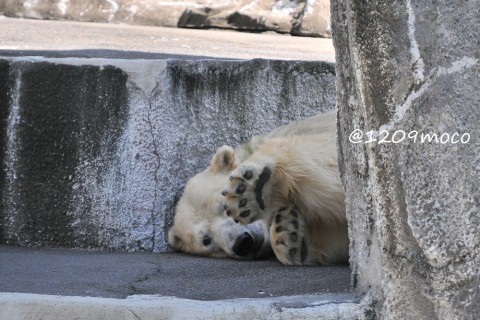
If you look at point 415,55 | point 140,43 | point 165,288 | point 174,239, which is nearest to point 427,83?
point 415,55

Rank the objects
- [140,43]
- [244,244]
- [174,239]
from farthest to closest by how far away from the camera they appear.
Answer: [140,43] → [174,239] → [244,244]

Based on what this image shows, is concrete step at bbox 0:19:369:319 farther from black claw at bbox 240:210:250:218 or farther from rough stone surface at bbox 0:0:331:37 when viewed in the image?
rough stone surface at bbox 0:0:331:37

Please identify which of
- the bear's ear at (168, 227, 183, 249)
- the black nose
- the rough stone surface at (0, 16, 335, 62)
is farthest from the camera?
the rough stone surface at (0, 16, 335, 62)

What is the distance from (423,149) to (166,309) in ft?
2.22

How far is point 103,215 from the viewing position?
336 cm

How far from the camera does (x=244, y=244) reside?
296 cm

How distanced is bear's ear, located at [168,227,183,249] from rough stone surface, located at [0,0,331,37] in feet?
8.74

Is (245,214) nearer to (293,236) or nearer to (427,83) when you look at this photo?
(293,236)

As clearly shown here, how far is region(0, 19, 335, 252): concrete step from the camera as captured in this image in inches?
131

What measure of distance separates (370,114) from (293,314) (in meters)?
0.48

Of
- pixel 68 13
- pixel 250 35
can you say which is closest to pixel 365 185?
pixel 250 35

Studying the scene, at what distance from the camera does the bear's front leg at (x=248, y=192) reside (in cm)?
276

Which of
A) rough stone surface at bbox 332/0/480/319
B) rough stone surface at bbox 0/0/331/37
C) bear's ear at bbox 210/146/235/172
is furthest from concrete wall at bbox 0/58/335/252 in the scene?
rough stone surface at bbox 0/0/331/37

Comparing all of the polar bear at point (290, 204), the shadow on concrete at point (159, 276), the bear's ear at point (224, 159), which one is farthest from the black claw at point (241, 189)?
the bear's ear at point (224, 159)
